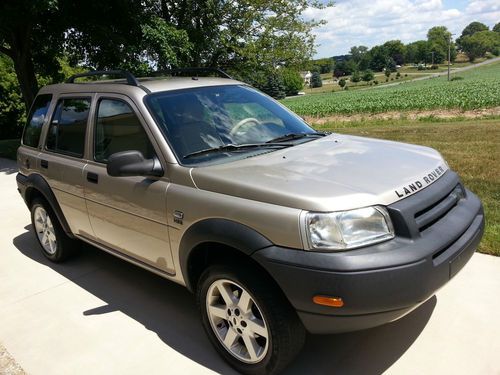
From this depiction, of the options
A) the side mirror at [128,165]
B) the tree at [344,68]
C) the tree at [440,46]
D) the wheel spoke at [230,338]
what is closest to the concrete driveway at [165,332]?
the wheel spoke at [230,338]

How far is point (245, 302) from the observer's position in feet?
→ 8.99

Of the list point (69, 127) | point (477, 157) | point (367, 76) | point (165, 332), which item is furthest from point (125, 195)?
point (367, 76)

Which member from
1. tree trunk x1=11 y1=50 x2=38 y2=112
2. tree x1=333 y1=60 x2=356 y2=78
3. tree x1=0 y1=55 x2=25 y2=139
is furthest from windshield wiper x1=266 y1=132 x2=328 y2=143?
tree x1=333 y1=60 x2=356 y2=78

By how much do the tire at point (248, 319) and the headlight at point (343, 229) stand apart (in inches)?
16.7

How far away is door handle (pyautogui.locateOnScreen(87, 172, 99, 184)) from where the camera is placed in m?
3.80

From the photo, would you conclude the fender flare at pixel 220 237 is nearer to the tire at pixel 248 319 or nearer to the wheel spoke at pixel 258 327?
the tire at pixel 248 319

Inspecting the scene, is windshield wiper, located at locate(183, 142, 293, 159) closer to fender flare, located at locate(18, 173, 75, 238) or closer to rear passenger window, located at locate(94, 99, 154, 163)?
rear passenger window, located at locate(94, 99, 154, 163)

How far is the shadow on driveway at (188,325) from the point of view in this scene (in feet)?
9.65

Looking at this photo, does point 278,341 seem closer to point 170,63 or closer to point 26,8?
point 26,8

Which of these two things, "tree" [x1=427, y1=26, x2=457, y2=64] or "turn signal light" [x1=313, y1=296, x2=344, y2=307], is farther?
"tree" [x1=427, y1=26, x2=457, y2=64]

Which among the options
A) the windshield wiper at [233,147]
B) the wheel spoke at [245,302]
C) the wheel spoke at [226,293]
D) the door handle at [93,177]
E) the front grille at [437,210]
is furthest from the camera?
the door handle at [93,177]

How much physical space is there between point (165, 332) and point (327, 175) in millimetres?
1773

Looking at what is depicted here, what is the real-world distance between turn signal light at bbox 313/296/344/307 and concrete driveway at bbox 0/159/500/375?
Answer: 0.72 meters

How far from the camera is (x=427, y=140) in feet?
32.9
